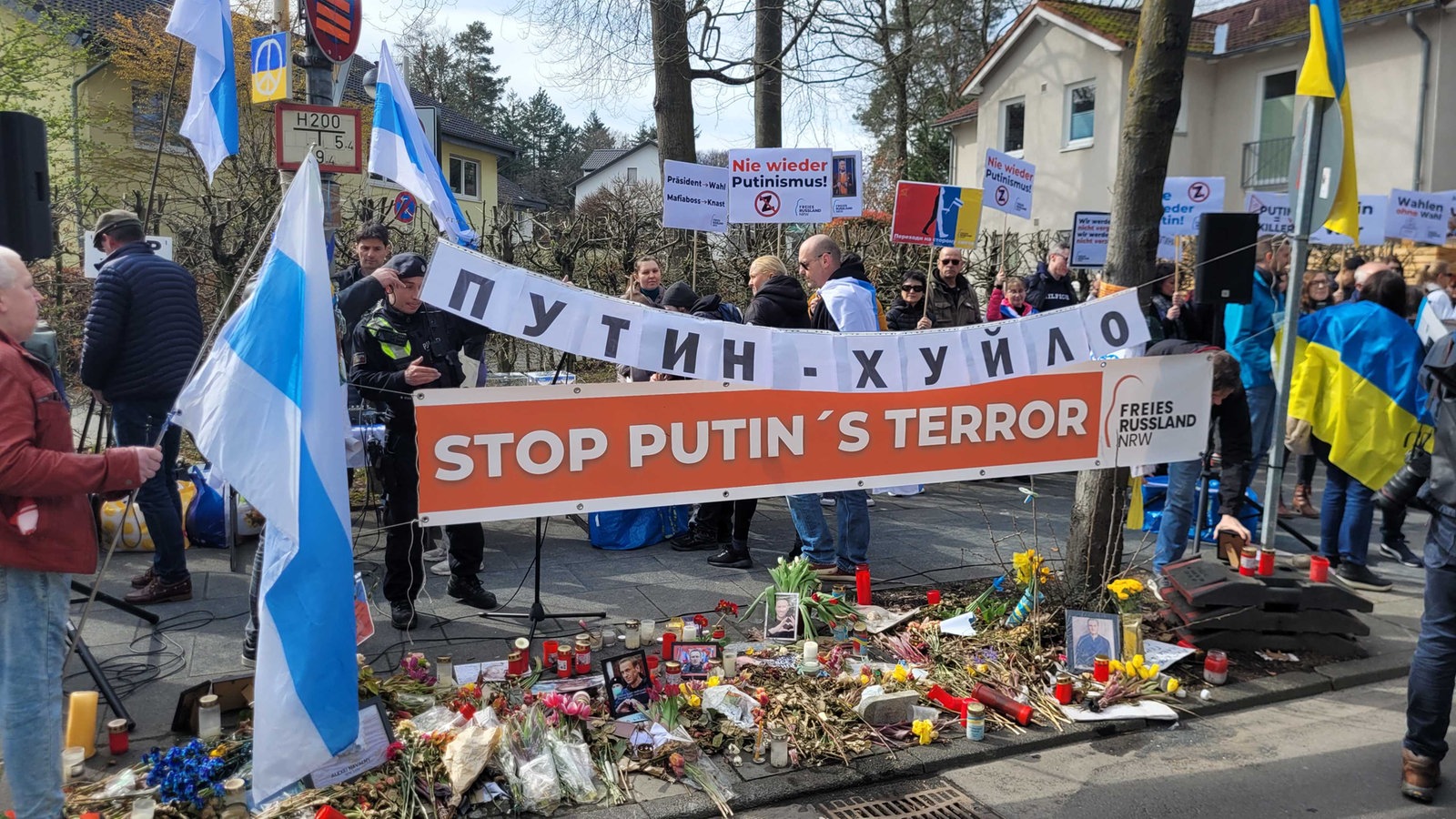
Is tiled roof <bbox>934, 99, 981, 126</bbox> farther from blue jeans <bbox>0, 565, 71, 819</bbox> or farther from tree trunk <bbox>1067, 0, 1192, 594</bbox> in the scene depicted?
blue jeans <bbox>0, 565, 71, 819</bbox>

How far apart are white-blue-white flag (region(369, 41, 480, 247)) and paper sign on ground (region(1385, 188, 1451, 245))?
40.9 ft

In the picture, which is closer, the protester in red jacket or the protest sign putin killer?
the protester in red jacket

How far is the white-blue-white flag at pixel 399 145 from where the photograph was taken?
7.21 m

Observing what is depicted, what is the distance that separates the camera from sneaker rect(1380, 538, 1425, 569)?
712 cm

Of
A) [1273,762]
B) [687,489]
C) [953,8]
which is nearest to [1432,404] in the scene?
[1273,762]

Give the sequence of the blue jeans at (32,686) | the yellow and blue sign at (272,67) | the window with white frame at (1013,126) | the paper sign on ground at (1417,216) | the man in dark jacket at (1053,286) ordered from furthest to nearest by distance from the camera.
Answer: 1. the window with white frame at (1013,126)
2. the paper sign on ground at (1417,216)
3. the man in dark jacket at (1053,286)
4. the yellow and blue sign at (272,67)
5. the blue jeans at (32,686)

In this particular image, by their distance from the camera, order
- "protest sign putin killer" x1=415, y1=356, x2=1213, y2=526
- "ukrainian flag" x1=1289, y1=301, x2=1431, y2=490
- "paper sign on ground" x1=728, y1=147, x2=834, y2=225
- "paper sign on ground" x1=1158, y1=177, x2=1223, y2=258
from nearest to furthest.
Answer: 1. "protest sign putin killer" x1=415, y1=356, x2=1213, y2=526
2. "ukrainian flag" x1=1289, y1=301, x2=1431, y2=490
3. "paper sign on ground" x1=728, y1=147, x2=834, y2=225
4. "paper sign on ground" x1=1158, y1=177, x2=1223, y2=258

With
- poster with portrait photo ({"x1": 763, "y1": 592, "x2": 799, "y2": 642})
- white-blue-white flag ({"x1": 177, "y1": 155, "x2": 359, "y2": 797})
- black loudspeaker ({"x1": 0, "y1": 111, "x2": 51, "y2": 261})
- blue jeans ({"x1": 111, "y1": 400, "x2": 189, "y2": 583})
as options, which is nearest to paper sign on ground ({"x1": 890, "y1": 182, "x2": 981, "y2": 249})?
poster with portrait photo ({"x1": 763, "y1": 592, "x2": 799, "y2": 642})

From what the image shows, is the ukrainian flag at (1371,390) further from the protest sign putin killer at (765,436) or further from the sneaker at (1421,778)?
the sneaker at (1421,778)

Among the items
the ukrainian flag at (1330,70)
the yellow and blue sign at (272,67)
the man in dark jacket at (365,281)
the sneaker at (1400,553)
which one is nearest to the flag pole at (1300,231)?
the ukrainian flag at (1330,70)

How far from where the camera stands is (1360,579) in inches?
258

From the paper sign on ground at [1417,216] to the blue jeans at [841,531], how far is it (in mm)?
11063

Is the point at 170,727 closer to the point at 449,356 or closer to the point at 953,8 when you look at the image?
the point at 449,356

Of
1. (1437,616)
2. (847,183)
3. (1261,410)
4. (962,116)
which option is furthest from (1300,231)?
(962,116)
